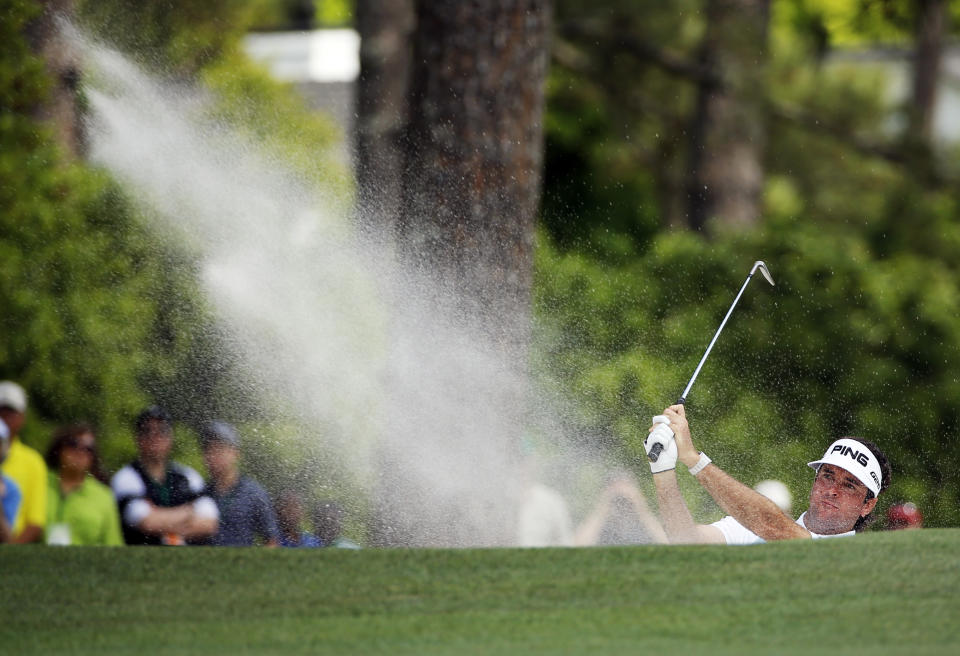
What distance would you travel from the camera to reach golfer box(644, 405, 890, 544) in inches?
210

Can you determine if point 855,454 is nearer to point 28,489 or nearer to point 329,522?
point 329,522

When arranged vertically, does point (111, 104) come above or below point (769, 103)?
above

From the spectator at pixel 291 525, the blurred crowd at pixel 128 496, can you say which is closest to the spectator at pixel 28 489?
the blurred crowd at pixel 128 496

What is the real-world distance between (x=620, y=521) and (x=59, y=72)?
4930mm

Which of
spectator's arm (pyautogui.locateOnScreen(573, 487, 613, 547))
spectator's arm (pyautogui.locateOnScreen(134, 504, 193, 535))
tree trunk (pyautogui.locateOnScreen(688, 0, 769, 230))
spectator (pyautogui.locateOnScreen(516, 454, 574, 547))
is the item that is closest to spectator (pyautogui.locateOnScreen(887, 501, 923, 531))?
spectator's arm (pyautogui.locateOnScreen(573, 487, 613, 547))

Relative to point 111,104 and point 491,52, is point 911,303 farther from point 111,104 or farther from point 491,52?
point 111,104

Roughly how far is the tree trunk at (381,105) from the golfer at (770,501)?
276cm

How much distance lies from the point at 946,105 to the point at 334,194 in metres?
25.5

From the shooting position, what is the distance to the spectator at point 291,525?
6359 millimetres

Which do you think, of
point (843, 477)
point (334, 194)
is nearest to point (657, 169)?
point (334, 194)

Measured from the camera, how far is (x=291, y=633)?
4.16 m

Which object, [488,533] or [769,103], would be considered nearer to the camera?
[488,533]

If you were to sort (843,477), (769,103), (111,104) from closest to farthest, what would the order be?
(843,477), (111,104), (769,103)

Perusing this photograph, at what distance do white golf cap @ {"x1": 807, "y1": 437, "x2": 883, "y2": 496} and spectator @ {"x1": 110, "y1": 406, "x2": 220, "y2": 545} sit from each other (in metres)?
2.54
